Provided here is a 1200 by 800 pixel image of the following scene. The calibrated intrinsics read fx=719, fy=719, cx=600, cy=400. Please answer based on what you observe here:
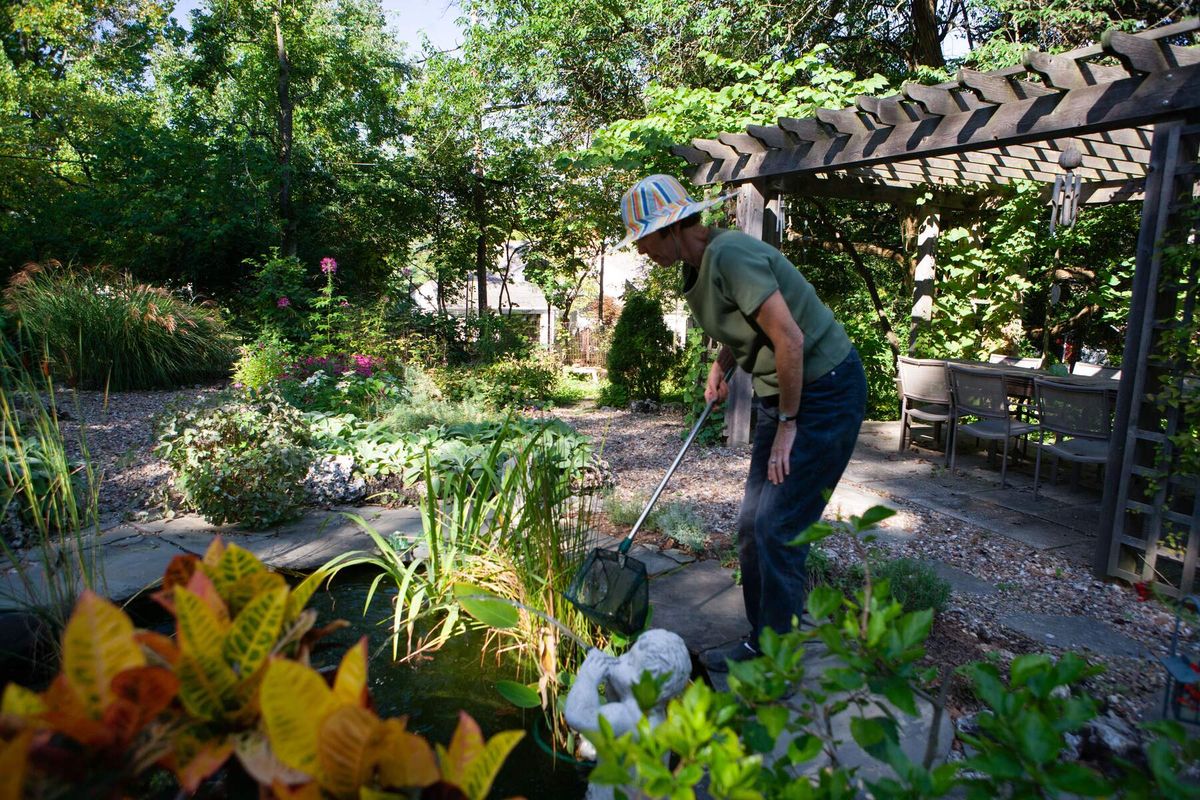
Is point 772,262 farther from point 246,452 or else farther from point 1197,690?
point 246,452

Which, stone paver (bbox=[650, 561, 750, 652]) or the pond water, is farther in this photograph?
stone paver (bbox=[650, 561, 750, 652])

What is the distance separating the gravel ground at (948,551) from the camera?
2.45 m

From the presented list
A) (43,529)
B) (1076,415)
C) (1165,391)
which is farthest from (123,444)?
(1076,415)

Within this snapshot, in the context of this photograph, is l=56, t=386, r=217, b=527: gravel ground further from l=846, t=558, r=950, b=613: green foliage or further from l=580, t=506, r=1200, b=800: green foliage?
l=846, t=558, r=950, b=613: green foliage

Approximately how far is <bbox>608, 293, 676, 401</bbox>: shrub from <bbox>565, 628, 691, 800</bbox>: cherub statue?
22.2 ft

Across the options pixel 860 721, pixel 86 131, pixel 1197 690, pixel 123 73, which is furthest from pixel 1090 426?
pixel 123 73

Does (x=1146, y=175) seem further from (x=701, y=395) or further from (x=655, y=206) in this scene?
→ (x=701, y=395)

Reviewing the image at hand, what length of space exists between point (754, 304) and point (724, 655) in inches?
43.7

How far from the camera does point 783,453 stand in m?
2.09

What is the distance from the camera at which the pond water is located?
1915 millimetres

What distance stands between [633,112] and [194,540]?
34.5 feet

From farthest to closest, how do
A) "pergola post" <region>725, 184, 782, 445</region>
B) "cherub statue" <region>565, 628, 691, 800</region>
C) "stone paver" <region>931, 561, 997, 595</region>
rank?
"pergola post" <region>725, 184, 782, 445</region> < "stone paver" <region>931, 561, 997, 595</region> < "cherub statue" <region>565, 628, 691, 800</region>

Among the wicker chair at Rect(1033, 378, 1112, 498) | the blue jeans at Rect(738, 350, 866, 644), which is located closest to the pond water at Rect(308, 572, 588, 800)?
the blue jeans at Rect(738, 350, 866, 644)

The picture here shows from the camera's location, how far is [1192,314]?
2.93 m
